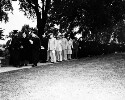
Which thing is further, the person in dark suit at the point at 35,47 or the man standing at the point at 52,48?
the man standing at the point at 52,48

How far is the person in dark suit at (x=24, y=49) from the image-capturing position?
1864cm

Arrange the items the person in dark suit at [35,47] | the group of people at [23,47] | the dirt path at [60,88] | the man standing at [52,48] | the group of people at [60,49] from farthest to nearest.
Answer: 1. the group of people at [60,49]
2. the man standing at [52,48]
3. the group of people at [23,47]
4. the person in dark suit at [35,47]
5. the dirt path at [60,88]

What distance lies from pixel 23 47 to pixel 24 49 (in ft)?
0.63

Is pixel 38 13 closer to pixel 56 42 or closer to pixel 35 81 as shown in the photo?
pixel 56 42

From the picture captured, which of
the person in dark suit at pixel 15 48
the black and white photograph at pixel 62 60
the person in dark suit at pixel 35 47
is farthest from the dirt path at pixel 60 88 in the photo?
the person in dark suit at pixel 15 48

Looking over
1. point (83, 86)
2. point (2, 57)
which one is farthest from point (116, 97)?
point (2, 57)

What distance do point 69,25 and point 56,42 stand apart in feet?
51.9

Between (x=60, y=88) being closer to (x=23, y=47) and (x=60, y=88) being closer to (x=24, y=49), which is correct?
(x=23, y=47)

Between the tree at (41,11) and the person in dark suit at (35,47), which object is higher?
the tree at (41,11)

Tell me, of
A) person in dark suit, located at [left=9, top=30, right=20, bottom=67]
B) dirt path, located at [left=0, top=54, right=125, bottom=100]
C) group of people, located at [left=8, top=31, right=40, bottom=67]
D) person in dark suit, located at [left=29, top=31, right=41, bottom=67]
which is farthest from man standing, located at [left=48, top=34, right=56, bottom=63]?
dirt path, located at [left=0, top=54, right=125, bottom=100]

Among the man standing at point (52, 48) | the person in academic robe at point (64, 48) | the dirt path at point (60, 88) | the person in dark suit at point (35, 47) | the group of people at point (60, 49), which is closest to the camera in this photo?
the dirt path at point (60, 88)

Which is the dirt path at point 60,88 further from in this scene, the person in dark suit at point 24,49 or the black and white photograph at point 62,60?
the person in dark suit at point 24,49

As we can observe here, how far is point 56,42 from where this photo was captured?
22359mm

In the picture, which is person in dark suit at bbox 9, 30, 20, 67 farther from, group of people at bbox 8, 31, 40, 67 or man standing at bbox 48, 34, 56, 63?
man standing at bbox 48, 34, 56, 63
